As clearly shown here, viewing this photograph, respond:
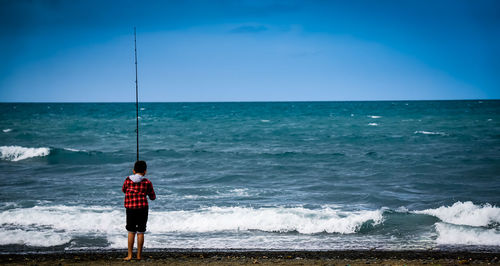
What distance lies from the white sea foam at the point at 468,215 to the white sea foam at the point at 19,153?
740 inches

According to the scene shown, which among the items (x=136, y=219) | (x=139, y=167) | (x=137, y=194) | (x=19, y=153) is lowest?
(x=19, y=153)

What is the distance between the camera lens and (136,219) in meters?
5.37

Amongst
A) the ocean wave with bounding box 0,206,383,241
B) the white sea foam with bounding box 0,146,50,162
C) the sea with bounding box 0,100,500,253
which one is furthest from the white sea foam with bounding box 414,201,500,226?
the white sea foam with bounding box 0,146,50,162

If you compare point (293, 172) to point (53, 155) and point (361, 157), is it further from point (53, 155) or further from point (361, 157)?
point (53, 155)

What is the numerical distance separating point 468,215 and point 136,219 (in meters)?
7.55

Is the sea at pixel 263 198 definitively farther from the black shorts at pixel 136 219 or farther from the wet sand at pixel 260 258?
the black shorts at pixel 136 219

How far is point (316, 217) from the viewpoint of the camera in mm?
9070

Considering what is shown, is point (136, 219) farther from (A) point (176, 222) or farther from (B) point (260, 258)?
(A) point (176, 222)

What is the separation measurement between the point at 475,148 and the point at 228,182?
15.4m

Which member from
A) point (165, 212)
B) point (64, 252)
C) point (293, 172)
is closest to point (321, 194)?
point (293, 172)

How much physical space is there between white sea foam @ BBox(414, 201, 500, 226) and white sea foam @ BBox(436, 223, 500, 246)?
0.55 m

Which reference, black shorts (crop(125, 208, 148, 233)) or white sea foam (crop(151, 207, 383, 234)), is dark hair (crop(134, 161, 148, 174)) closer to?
black shorts (crop(125, 208, 148, 233))

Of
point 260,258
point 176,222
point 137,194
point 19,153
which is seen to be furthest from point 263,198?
point 19,153

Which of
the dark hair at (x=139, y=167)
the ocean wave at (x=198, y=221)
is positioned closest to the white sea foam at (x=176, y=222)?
the ocean wave at (x=198, y=221)
